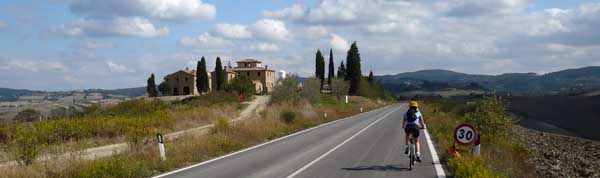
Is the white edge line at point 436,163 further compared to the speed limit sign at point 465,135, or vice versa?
the speed limit sign at point 465,135

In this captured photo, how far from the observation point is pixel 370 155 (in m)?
18.3

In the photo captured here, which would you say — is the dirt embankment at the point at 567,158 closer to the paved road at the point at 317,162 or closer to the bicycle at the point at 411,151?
the paved road at the point at 317,162

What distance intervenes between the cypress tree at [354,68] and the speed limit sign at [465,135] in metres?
97.5

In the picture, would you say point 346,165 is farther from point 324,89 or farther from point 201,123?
point 324,89

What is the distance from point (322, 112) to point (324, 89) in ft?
261

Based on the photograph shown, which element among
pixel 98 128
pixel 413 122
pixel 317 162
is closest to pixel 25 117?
pixel 98 128

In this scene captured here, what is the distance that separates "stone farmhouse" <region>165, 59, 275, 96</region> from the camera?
12256 centimetres

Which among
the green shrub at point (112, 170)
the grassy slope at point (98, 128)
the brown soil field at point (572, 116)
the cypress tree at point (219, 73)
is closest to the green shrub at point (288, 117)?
the grassy slope at point (98, 128)

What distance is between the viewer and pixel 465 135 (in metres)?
15.0

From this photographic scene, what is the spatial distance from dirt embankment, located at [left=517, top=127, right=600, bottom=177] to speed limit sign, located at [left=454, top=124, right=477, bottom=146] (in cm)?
713

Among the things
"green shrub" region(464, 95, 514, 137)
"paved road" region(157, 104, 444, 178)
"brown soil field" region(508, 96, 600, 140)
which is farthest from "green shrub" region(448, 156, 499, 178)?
"brown soil field" region(508, 96, 600, 140)

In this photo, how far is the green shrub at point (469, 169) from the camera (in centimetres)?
1166

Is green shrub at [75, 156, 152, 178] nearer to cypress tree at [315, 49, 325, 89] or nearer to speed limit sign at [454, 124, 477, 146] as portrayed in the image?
speed limit sign at [454, 124, 477, 146]

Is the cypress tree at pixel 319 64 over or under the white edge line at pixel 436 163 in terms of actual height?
over
